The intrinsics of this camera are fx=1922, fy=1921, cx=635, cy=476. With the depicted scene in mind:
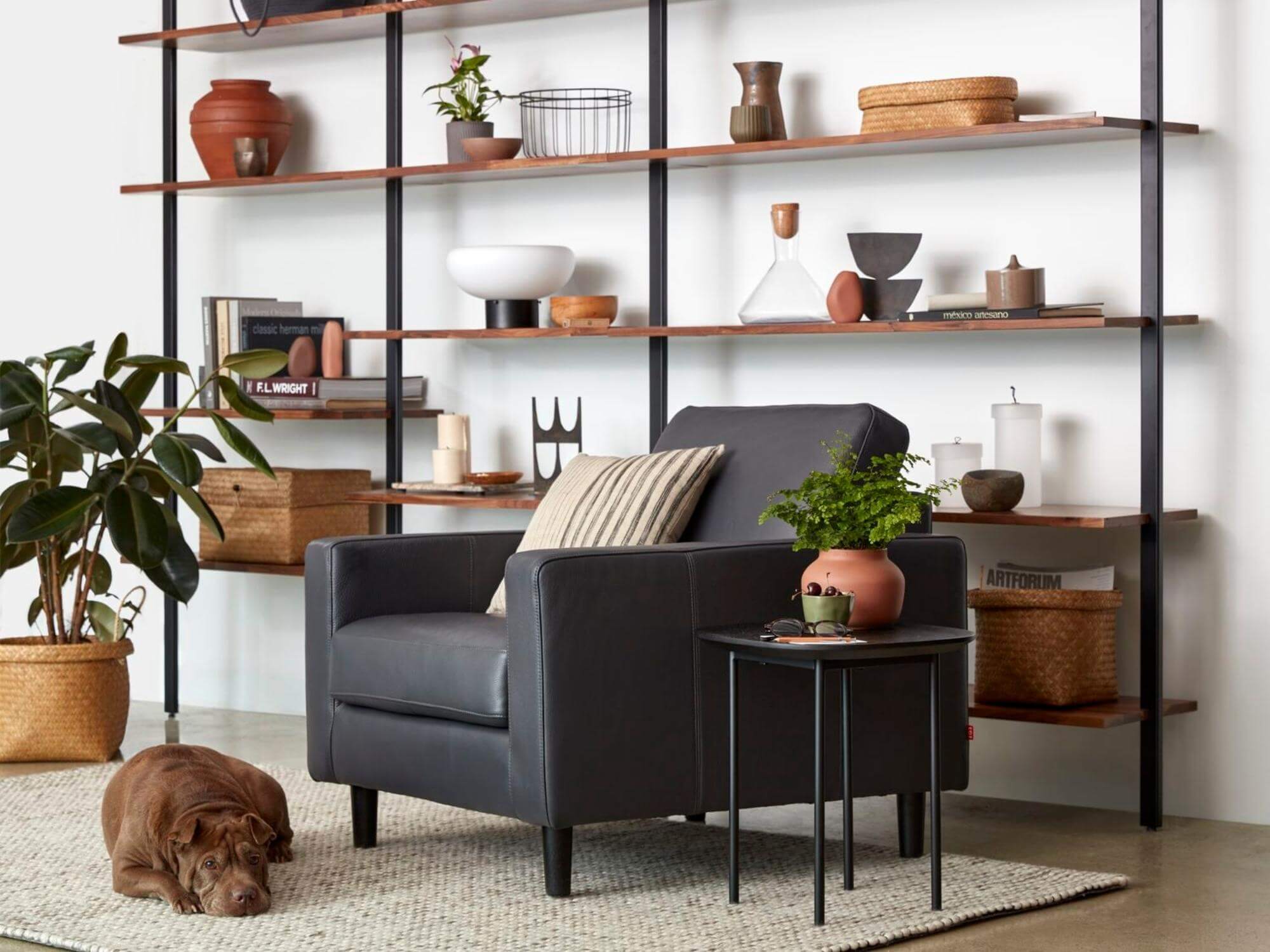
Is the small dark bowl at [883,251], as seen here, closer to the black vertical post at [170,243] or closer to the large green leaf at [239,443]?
the large green leaf at [239,443]

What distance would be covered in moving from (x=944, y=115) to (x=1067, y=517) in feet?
2.91

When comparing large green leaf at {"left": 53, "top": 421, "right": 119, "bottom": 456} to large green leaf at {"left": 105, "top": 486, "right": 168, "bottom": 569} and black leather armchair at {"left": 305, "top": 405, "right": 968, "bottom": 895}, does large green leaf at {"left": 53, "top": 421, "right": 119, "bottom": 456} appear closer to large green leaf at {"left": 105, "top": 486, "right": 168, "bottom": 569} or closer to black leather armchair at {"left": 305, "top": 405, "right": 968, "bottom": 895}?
large green leaf at {"left": 105, "top": 486, "right": 168, "bottom": 569}

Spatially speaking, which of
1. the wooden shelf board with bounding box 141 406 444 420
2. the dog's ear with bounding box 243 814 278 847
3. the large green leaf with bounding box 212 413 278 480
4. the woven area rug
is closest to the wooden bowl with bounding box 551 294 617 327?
the wooden shelf board with bounding box 141 406 444 420

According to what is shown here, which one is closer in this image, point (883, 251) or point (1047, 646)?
point (1047, 646)

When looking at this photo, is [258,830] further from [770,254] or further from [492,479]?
[770,254]

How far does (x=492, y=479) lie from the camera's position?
15.5 feet

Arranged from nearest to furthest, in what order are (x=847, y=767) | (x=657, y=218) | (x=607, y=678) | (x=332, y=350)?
(x=847, y=767), (x=607, y=678), (x=657, y=218), (x=332, y=350)

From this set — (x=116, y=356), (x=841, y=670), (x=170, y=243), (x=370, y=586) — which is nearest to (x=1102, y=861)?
(x=841, y=670)

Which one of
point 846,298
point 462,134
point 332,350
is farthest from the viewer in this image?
point 332,350

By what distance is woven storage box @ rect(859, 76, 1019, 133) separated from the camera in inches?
157

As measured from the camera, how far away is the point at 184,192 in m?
5.36

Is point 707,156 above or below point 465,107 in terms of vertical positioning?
below

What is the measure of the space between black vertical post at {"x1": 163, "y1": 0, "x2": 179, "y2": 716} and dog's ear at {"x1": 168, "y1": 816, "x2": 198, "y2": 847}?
236 cm

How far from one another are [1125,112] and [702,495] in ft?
4.20
